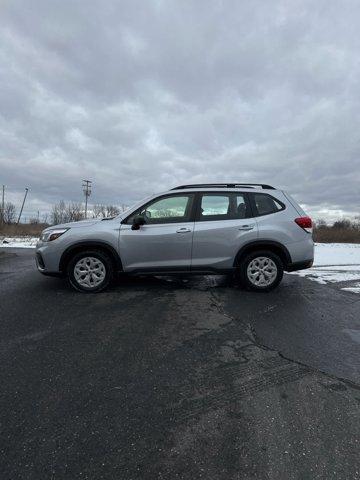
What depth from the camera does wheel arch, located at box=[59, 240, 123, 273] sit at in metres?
5.86

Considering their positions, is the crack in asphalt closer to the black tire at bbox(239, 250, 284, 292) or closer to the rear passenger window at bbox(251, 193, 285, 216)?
the black tire at bbox(239, 250, 284, 292)

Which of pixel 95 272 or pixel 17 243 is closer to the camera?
pixel 95 272

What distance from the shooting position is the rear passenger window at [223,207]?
241 inches

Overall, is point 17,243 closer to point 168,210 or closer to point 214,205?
point 168,210

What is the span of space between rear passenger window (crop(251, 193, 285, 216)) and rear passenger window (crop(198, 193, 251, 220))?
211mm

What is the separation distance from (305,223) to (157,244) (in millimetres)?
2702

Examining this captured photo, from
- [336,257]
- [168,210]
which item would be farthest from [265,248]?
[336,257]

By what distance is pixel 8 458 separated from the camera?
202 cm

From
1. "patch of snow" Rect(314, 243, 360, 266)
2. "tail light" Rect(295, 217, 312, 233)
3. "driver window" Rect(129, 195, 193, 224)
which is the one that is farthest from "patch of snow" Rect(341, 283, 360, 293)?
"patch of snow" Rect(314, 243, 360, 266)

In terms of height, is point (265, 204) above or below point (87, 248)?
above

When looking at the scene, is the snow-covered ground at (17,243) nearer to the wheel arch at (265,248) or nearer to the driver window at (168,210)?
the driver window at (168,210)

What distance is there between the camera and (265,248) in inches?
245

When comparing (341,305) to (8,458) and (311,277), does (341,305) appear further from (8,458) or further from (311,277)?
(8,458)

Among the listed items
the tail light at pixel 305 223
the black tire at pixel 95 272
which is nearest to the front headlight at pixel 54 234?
the black tire at pixel 95 272
